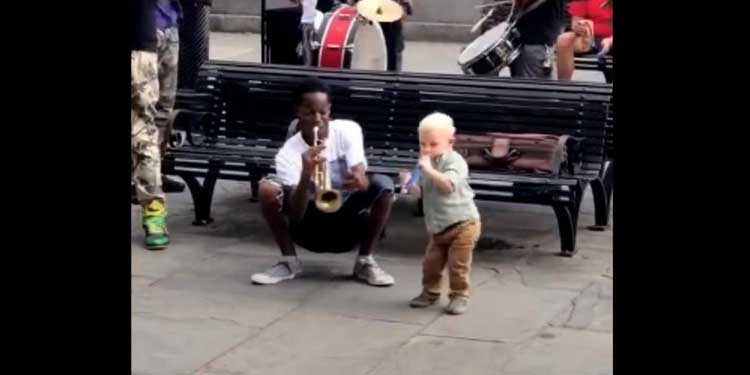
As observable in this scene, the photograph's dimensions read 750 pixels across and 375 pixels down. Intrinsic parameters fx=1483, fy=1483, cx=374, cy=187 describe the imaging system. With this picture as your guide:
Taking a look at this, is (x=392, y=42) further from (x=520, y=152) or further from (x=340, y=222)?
(x=340, y=222)

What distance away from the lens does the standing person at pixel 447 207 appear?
636cm

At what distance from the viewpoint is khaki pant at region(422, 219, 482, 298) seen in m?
6.36

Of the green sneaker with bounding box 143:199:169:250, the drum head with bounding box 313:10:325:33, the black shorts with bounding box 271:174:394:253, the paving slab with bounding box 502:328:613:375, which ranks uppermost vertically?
the drum head with bounding box 313:10:325:33

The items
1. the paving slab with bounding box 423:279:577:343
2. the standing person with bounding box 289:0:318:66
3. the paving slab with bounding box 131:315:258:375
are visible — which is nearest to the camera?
the paving slab with bounding box 131:315:258:375

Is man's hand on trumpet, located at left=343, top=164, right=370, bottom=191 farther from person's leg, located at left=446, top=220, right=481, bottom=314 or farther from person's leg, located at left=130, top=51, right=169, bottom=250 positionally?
person's leg, located at left=130, top=51, right=169, bottom=250

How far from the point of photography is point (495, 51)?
1035 centimetres

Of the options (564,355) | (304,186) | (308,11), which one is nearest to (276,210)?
(304,186)

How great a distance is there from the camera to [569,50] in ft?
38.0

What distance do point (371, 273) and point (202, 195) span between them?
5.04 ft

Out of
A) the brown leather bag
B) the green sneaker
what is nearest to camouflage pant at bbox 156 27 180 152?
the green sneaker

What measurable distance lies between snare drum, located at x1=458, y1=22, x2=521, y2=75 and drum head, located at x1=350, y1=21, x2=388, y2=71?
2.81 feet
